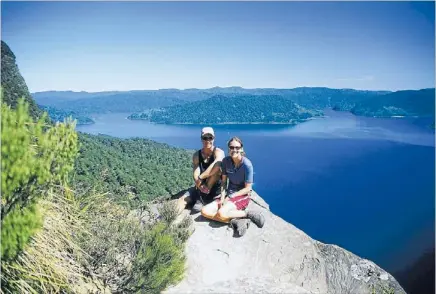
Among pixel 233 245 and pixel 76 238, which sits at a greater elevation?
pixel 76 238

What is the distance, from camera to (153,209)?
18.2 ft

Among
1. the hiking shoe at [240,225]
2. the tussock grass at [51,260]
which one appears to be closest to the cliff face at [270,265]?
the hiking shoe at [240,225]

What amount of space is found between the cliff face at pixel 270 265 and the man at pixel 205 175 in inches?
9.8

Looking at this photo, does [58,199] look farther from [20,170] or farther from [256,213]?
[256,213]

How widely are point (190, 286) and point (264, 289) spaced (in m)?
0.89

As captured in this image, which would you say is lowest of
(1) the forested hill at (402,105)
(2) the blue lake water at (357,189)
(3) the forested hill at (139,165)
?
(2) the blue lake water at (357,189)

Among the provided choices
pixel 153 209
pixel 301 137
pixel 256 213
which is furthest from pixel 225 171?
pixel 301 137

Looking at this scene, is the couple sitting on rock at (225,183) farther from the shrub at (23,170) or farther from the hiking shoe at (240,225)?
the shrub at (23,170)

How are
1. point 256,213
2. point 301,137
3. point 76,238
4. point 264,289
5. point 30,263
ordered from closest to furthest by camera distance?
point 30,263 < point 76,238 < point 264,289 < point 256,213 < point 301,137

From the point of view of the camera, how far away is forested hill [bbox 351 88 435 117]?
522 ft

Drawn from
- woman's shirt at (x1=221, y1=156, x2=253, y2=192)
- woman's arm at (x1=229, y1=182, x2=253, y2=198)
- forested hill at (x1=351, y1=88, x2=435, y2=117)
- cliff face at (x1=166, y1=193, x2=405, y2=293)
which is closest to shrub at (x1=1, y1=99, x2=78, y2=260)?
cliff face at (x1=166, y1=193, x2=405, y2=293)

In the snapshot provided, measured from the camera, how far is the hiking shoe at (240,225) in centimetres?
494

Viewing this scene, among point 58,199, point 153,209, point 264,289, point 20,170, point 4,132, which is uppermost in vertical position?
point 4,132

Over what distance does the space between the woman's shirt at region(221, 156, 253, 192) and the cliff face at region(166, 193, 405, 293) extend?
2.15 feet
